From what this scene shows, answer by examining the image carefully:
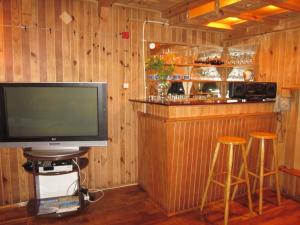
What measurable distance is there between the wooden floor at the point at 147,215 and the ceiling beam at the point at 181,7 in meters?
2.40

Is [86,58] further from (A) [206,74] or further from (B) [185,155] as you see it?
(A) [206,74]

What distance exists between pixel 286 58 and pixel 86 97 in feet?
8.39

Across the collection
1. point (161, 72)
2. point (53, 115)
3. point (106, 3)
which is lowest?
point (53, 115)

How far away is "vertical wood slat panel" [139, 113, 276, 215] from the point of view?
2.59m

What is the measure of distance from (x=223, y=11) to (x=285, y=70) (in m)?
1.16

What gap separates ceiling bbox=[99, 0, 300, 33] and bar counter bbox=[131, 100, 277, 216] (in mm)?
1063

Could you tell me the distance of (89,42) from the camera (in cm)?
306

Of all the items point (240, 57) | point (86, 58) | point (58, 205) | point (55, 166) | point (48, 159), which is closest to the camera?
point (48, 159)

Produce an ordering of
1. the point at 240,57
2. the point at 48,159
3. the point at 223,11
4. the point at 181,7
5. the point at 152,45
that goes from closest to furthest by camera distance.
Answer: the point at 48,159 < the point at 223,11 < the point at 181,7 < the point at 152,45 < the point at 240,57

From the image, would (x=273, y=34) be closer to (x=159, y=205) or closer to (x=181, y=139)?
(x=181, y=139)

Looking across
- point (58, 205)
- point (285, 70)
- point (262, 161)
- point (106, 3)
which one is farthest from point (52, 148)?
point (285, 70)

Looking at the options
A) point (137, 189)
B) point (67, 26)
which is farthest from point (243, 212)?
point (67, 26)

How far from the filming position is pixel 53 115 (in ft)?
8.56

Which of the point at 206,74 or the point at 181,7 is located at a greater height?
the point at 181,7
